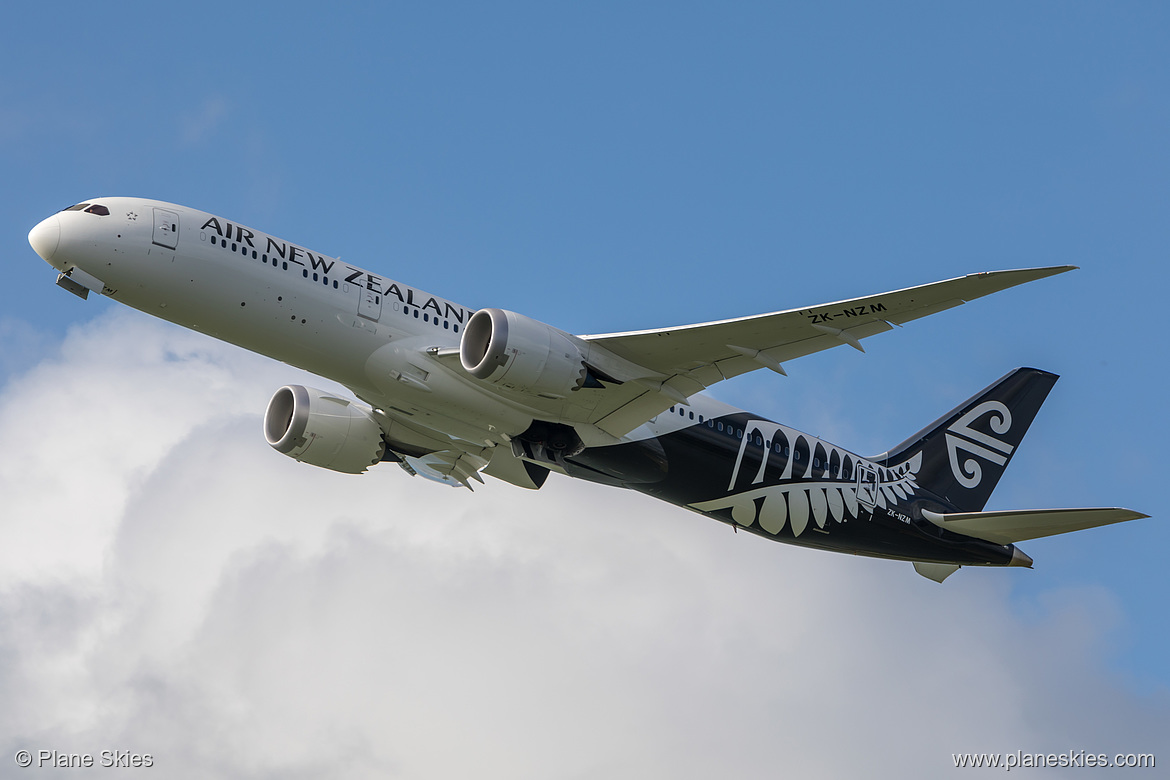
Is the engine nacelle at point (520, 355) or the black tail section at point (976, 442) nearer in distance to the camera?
the engine nacelle at point (520, 355)

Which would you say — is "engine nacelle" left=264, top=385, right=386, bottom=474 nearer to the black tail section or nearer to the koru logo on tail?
the black tail section

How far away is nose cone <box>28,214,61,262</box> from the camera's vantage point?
25141 millimetres

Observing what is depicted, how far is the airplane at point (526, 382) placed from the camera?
25.3m

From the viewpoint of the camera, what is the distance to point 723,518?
3152 cm

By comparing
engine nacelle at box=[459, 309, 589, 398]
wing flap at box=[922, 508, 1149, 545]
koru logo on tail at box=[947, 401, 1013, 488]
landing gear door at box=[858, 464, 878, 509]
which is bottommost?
wing flap at box=[922, 508, 1149, 545]

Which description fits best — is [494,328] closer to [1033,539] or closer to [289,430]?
[289,430]

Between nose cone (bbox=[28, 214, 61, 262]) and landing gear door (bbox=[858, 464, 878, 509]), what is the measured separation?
2187 centimetres

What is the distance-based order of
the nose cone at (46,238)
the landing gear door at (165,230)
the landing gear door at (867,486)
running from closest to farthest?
the nose cone at (46,238) < the landing gear door at (165,230) < the landing gear door at (867,486)

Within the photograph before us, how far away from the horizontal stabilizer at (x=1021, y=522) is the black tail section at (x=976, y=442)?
2.21 metres

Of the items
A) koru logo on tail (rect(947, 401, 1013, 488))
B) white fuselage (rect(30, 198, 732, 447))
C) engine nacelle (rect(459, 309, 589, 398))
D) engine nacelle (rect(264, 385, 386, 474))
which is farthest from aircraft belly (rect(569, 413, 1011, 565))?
engine nacelle (rect(264, 385, 386, 474))

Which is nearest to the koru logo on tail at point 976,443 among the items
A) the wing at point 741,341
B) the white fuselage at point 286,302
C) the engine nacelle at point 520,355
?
the wing at point 741,341

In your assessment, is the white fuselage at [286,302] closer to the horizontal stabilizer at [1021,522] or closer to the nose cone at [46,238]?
the nose cone at [46,238]

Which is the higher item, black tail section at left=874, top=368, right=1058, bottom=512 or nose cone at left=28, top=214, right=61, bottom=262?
nose cone at left=28, top=214, right=61, bottom=262

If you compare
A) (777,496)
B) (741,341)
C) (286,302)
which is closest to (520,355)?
(741,341)
